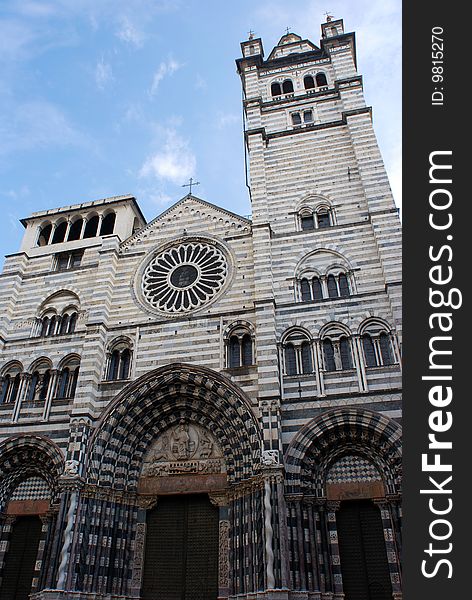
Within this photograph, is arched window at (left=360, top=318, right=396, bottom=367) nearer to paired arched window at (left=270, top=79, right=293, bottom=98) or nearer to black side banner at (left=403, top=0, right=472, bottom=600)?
black side banner at (left=403, top=0, right=472, bottom=600)

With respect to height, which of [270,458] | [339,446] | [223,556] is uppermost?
[339,446]

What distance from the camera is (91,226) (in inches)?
864

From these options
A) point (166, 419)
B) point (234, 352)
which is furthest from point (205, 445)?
point (234, 352)

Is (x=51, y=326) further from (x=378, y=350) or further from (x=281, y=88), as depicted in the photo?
(x=281, y=88)

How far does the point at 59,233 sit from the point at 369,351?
585 inches

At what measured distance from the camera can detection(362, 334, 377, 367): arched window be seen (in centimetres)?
1432

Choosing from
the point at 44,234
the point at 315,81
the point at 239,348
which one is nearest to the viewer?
the point at 239,348

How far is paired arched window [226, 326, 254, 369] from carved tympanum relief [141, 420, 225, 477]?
240 cm

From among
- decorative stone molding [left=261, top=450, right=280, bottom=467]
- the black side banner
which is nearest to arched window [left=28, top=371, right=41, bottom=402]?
decorative stone molding [left=261, top=450, right=280, bottom=467]

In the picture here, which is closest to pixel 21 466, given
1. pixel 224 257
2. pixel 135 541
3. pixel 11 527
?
pixel 11 527

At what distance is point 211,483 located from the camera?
1429cm

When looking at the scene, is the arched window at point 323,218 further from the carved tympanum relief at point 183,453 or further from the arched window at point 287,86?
the carved tympanum relief at point 183,453

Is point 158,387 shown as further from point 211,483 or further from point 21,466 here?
point 21,466

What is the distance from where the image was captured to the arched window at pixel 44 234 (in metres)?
21.9
